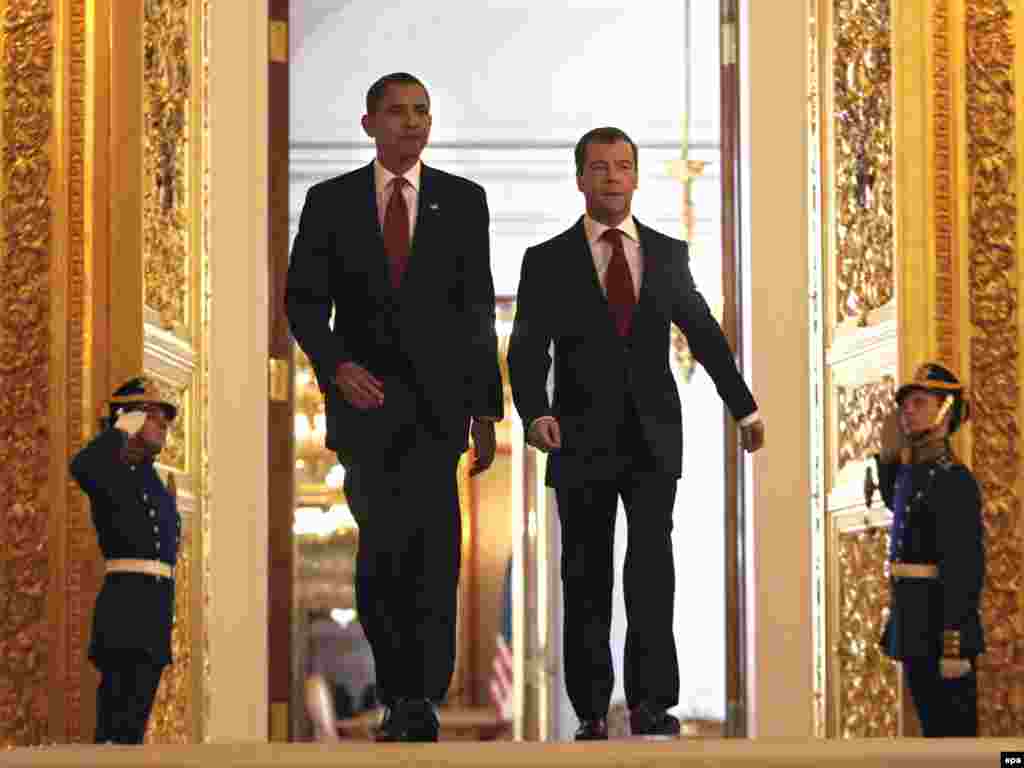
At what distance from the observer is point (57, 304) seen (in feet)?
19.3

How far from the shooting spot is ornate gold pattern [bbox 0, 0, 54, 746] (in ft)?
19.0

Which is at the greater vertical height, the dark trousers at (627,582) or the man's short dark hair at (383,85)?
the man's short dark hair at (383,85)

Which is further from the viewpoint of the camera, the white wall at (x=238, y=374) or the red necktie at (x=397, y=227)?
the white wall at (x=238, y=374)

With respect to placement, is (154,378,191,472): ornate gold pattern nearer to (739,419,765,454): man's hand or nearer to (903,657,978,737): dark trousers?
(739,419,765,454): man's hand

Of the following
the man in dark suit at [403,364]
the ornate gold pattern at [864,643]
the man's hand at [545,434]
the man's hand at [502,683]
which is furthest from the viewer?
the man's hand at [502,683]

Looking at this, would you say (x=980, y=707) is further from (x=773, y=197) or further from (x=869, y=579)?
(x=773, y=197)

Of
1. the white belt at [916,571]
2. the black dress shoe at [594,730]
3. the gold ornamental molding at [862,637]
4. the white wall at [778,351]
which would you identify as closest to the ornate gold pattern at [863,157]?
the white wall at [778,351]

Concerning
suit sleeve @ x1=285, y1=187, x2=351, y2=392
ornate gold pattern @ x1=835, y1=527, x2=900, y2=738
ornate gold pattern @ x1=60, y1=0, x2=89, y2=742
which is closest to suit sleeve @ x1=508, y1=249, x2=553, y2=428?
suit sleeve @ x1=285, y1=187, x2=351, y2=392

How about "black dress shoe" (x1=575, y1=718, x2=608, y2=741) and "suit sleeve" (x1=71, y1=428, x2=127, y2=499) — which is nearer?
"black dress shoe" (x1=575, y1=718, x2=608, y2=741)

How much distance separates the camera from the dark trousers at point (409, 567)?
453cm

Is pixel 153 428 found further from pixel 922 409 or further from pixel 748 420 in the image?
pixel 922 409

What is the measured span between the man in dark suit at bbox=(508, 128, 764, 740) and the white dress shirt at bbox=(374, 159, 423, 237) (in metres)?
0.38

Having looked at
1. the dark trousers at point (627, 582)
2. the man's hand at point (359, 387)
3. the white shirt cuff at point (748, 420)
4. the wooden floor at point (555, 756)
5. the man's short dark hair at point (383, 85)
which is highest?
the man's short dark hair at point (383, 85)

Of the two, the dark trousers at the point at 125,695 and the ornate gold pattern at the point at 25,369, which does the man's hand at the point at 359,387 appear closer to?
the dark trousers at the point at 125,695
